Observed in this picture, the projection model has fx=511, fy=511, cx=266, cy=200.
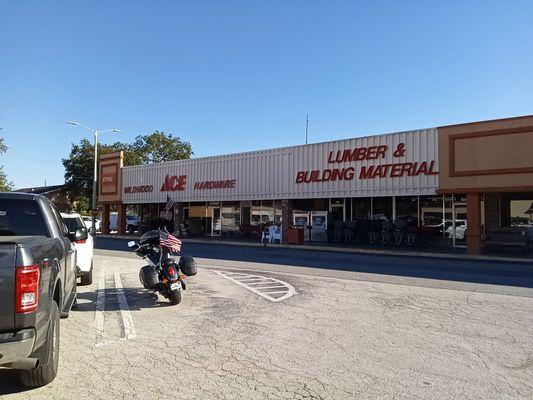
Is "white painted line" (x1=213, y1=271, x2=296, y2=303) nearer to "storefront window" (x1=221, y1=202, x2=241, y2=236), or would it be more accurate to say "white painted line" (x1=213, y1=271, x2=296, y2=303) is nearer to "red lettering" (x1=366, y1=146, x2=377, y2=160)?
"red lettering" (x1=366, y1=146, x2=377, y2=160)

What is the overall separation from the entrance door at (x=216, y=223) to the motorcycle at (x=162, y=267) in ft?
88.1

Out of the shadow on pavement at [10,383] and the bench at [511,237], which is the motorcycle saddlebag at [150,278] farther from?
the bench at [511,237]

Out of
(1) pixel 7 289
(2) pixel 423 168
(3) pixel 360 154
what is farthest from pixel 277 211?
(1) pixel 7 289

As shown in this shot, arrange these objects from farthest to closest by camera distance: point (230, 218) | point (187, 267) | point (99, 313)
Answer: point (230, 218), point (187, 267), point (99, 313)

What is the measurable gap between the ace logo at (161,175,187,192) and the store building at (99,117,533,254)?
0.08 m

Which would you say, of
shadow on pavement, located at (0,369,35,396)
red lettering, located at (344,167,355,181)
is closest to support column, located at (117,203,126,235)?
red lettering, located at (344,167,355,181)

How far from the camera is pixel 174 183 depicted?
3772 cm

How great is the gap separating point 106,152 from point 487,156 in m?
49.7

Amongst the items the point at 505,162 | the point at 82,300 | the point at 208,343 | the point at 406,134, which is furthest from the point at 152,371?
the point at 406,134

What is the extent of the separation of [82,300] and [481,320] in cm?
734

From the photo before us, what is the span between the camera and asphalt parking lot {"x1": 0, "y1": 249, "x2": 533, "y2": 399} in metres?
5.03

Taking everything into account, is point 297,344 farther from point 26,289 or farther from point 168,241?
point 168,241

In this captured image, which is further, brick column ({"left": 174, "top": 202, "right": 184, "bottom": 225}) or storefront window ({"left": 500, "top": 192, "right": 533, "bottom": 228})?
brick column ({"left": 174, "top": 202, "right": 184, "bottom": 225})

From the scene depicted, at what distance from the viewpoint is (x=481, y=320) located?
822 centimetres
